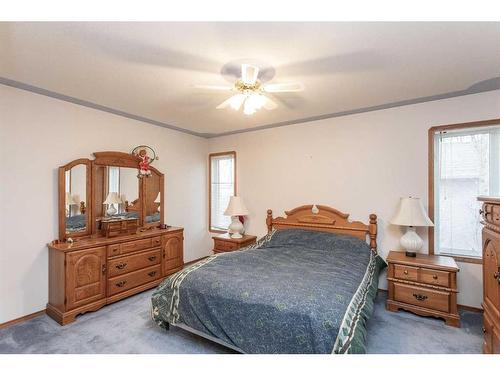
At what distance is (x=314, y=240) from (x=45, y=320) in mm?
3080

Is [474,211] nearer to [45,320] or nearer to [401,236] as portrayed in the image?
[401,236]

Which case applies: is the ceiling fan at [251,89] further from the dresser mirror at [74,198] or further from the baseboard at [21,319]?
the baseboard at [21,319]

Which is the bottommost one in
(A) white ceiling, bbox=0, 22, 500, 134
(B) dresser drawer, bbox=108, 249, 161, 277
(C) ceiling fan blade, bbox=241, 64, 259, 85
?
(B) dresser drawer, bbox=108, 249, 161, 277

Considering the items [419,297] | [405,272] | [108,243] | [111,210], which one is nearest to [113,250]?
[108,243]

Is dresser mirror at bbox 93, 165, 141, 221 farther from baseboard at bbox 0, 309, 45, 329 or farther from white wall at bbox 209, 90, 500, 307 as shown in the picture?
white wall at bbox 209, 90, 500, 307

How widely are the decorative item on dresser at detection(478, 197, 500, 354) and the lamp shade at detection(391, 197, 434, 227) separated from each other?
0.73m

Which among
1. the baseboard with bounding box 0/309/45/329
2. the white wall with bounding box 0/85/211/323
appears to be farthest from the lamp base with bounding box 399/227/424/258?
the baseboard with bounding box 0/309/45/329

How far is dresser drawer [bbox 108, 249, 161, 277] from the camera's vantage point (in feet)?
9.20

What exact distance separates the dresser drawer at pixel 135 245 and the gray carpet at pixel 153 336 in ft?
2.32

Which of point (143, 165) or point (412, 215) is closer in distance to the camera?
→ point (412, 215)

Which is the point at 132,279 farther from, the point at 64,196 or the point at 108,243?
the point at 64,196

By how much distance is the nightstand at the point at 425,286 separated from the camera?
2.31 m

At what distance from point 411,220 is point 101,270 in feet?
11.4

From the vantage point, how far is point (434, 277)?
7.84ft
